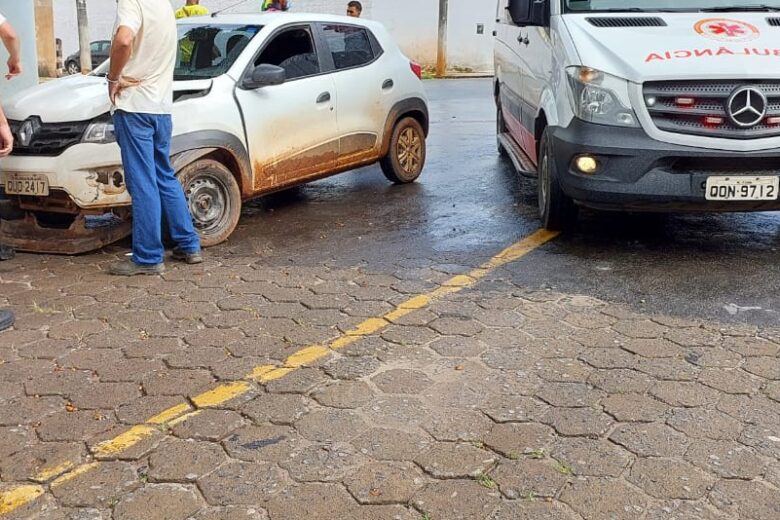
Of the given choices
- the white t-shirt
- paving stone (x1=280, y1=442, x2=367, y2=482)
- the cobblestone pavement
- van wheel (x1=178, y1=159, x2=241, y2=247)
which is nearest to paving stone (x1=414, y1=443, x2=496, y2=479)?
the cobblestone pavement

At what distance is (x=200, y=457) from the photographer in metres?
3.27

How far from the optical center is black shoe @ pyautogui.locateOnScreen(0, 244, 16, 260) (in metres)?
6.00

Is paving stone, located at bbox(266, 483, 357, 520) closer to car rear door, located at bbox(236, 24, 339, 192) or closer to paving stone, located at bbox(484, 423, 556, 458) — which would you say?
paving stone, located at bbox(484, 423, 556, 458)

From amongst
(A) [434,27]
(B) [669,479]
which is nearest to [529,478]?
(B) [669,479]

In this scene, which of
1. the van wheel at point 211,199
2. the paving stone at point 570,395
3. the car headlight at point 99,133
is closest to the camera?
the paving stone at point 570,395

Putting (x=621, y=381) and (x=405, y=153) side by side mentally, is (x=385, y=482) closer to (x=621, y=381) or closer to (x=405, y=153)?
(x=621, y=381)

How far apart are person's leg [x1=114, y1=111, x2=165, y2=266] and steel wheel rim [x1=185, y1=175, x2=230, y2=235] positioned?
1.96 ft

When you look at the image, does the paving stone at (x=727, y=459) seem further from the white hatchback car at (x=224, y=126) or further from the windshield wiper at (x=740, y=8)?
the white hatchback car at (x=224, y=126)

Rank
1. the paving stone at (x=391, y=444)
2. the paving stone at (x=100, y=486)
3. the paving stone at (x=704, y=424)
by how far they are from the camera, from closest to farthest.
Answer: the paving stone at (x=100, y=486) < the paving stone at (x=391, y=444) < the paving stone at (x=704, y=424)

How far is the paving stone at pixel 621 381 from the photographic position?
3.83 meters

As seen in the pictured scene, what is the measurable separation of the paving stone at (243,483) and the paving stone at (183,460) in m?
0.05

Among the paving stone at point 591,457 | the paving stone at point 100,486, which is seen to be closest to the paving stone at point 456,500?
the paving stone at point 591,457

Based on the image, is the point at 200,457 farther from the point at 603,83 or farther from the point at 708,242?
the point at 708,242

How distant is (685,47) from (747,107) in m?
0.53
